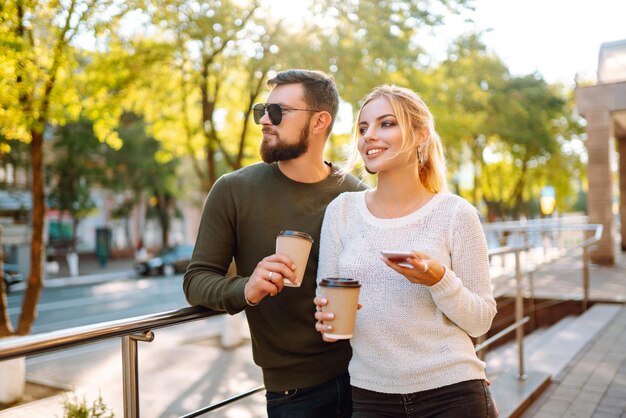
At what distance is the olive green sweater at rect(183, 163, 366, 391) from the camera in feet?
7.26

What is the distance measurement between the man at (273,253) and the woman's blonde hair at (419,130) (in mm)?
327

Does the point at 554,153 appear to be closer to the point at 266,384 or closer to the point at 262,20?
the point at 262,20

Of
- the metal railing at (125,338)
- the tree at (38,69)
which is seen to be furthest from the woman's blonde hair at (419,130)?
the tree at (38,69)

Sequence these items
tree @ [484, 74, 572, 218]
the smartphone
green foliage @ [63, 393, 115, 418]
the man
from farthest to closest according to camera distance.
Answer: tree @ [484, 74, 572, 218] < green foliage @ [63, 393, 115, 418] < the man < the smartphone

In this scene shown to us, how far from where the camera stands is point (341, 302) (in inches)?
68.3

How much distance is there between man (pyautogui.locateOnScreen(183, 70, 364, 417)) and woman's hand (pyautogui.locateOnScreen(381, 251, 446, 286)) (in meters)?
0.60

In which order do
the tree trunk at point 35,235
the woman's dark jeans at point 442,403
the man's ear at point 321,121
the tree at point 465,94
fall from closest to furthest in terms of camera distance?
1. the woman's dark jeans at point 442,403
2. the man's ear at point 321,121
3. the tree trunk at point 35,235
4. the tree at point 465,94

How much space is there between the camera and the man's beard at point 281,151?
7.74ft

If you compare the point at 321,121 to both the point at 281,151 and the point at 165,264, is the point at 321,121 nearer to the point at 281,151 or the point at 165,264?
the point at 281,151

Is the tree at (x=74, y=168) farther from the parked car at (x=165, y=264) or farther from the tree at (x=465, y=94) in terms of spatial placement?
the tree at (x=465, y=94)

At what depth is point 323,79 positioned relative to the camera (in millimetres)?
2516

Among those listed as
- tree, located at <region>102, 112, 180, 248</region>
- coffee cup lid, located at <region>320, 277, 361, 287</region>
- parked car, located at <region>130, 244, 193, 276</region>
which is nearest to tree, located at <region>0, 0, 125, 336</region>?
coffee cup lid, located at <region>320, 277, 361, 287</region>

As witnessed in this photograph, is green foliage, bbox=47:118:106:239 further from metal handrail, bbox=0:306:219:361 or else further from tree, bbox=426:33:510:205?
metal handrail, bbox=0:306:219:361

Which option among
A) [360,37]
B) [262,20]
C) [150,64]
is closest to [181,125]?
[150,64]
